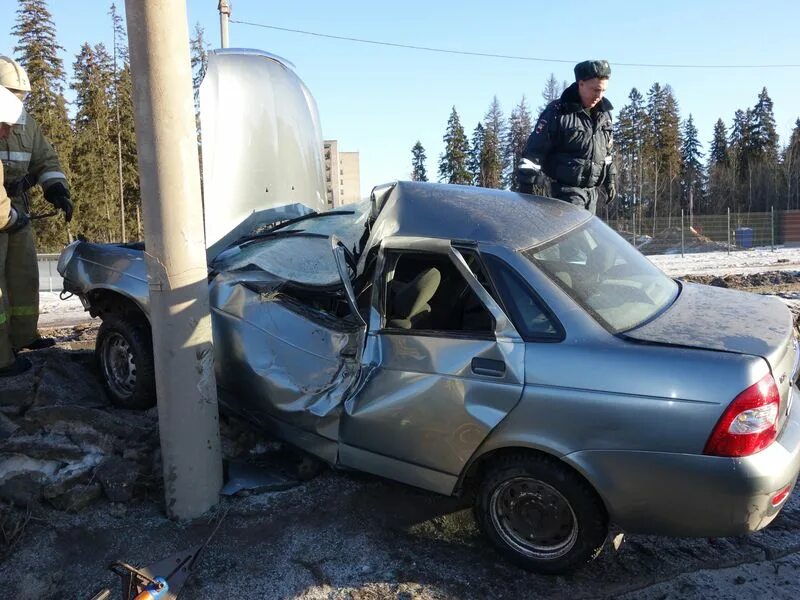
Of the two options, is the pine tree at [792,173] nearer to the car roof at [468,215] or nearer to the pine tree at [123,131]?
the pine tree at [123,131]

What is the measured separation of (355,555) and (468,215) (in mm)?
1747

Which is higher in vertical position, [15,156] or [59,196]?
[15,156]

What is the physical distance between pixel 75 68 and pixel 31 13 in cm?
322

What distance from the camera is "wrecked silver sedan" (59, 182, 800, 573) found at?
2260 millimetres

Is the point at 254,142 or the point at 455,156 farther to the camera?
the point at 455,156

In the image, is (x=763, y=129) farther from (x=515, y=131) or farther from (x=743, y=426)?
(x=743, y=426)

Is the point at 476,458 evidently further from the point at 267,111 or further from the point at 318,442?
the point at 267,111

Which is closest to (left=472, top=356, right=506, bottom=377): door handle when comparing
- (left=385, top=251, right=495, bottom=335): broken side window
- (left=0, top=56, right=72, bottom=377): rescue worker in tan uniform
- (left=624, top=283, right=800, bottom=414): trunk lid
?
(left=385, top=251, right=495, bottom=335): broken side window

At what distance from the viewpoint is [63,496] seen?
10.6 ft

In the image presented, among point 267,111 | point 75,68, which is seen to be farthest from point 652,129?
point 267,111

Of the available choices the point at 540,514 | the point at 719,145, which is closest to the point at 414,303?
the point at 540,514

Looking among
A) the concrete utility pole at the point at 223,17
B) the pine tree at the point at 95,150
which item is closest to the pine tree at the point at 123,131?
the pine tree at the point at 95,150

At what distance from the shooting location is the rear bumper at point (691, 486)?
220 cm

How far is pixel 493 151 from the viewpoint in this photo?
205ft
